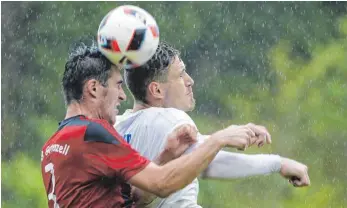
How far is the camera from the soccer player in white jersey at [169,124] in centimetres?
475

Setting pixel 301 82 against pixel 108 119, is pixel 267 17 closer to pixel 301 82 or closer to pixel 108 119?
pixel 301 82

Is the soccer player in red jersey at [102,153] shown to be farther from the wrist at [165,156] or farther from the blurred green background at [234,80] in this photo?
the blurred green background at [234,80]

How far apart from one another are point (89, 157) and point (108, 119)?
0.86 ft

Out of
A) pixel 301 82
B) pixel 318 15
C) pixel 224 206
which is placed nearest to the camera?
pixel 224 206

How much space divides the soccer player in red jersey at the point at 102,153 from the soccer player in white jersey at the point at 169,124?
0.09 meters

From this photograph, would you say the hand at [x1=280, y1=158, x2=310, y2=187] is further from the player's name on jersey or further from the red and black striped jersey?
the player's name on jersey

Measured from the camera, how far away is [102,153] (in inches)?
177

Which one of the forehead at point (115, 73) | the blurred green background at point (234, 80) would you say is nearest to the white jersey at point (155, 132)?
the forehead at point (115, 73)

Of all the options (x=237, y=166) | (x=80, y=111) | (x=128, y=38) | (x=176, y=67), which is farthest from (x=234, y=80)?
(x=80, y=111)

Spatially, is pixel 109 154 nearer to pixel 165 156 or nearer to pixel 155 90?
pixel 165 156

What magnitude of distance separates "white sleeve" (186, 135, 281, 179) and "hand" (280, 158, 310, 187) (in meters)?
0.04

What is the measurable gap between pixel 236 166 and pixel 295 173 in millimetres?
276

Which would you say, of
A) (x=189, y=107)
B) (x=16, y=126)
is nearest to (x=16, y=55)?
(x=16, y=126)

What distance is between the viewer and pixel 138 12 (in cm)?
489
